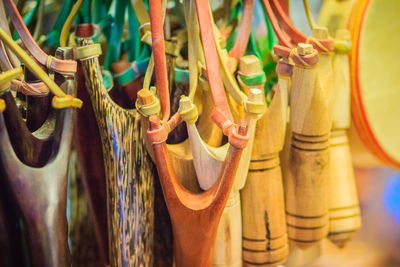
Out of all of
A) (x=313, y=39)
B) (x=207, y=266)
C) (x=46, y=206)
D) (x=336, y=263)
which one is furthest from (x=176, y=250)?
(x=336, y=263)

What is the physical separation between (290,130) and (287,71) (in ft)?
0.29

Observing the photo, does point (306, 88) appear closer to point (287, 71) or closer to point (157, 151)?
point (287, 71)

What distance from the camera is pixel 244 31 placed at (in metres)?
0.55

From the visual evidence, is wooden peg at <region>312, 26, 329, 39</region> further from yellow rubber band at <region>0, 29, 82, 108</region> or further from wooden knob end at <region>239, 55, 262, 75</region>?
yellow rubber band at <region>0, 29, 82, 108</region>

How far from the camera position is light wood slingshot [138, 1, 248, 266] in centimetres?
43

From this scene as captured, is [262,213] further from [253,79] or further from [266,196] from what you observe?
[253,79]

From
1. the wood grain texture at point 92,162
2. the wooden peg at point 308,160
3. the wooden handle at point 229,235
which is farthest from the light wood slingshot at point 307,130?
the wood grain texture at point 92,162

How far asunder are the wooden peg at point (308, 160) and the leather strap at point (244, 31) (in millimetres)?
80

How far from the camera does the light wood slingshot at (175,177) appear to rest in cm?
43

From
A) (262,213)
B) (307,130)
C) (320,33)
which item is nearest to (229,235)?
(262,213)

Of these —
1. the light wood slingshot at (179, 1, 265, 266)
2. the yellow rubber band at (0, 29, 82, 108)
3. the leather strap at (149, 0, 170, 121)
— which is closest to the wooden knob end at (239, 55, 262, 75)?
the light wood slingshot at (179, 1, 265, 266)

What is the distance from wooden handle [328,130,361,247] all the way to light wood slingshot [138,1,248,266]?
0.75 feet

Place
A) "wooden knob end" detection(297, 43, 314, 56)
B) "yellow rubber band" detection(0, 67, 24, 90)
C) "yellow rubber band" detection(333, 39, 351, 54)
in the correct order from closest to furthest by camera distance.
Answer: "yellow rubber band" detection(0, 67, 24, 90)
"wooden knob end" detection(297, 43, 314, 56)
"yellow rubber band" detection(333, 39, 351, 54)

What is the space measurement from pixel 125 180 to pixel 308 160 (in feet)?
0.79
